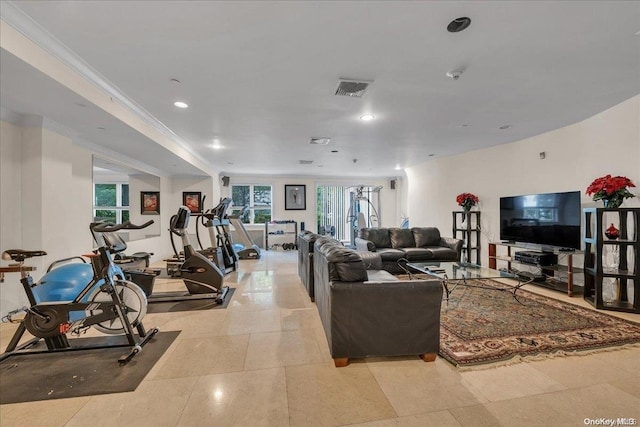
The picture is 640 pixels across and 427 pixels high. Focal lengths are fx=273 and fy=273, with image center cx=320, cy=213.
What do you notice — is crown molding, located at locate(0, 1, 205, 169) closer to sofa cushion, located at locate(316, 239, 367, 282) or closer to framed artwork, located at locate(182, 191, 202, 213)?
sofa cushion, located at locate(316, 239, 367, 282)

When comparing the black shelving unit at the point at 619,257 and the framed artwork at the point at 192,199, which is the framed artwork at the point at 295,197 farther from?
the black shelving unit at the point at 619,257

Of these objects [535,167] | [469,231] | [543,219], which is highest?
[535,167]

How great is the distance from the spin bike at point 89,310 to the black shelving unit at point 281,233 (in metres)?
6.55

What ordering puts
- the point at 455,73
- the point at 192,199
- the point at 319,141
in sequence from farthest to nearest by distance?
the point at 192,199 < the point at 319,141 < the point at 455,73

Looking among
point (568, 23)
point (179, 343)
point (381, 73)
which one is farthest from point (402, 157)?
point (179, 343)

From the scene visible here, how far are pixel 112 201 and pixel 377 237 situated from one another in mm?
7491

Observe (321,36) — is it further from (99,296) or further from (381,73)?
(99,296)

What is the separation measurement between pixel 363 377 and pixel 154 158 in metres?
5.42

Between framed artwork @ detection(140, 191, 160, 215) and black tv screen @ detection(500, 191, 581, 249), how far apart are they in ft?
25.5

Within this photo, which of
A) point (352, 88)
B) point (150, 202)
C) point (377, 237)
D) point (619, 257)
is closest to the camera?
point (352, 88)

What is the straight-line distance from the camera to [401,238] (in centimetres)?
580

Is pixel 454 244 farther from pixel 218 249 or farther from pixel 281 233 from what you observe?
pixel 281 233

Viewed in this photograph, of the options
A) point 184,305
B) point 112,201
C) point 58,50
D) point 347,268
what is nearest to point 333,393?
point 347,268

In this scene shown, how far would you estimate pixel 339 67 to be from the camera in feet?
8.33
